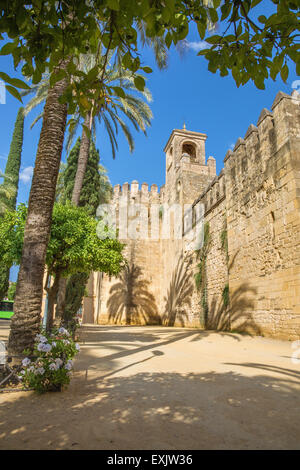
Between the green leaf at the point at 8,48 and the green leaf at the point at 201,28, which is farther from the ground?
the green leaf at the point at 201,28

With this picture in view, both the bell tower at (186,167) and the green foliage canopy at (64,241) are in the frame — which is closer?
the green foliage canopy at (64,241)

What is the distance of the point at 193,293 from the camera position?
17.0 m

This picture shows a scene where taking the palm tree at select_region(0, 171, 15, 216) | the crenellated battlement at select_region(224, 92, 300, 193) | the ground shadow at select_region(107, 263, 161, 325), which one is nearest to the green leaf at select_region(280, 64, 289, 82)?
the crenellated battlement at select_region(224, 92, 300, 193)

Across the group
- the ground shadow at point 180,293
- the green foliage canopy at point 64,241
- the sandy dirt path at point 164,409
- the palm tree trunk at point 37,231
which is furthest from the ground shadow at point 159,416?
→ the ground shadow at point 180,293

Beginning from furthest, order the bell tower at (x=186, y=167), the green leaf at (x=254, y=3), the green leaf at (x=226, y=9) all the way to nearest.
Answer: the bell tower at (x=186, y=167) < the green leaf at (x=226, y=9) < the green leaf at (x=254, y=3)

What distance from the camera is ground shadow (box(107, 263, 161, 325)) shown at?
73.6 ft

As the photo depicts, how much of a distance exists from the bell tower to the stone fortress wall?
80mm

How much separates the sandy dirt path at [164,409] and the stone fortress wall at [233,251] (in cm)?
387

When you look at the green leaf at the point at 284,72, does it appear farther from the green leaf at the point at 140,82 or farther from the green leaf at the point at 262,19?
the green leaf at the point at 140,82

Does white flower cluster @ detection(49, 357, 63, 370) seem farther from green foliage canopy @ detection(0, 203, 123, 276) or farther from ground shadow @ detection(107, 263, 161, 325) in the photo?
ground shadow @ detection(107, 263, 161, 325)

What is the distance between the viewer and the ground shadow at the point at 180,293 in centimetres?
1784

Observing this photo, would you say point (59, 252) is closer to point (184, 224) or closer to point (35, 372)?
point (35, 372)

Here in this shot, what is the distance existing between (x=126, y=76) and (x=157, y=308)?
54.6 ft
